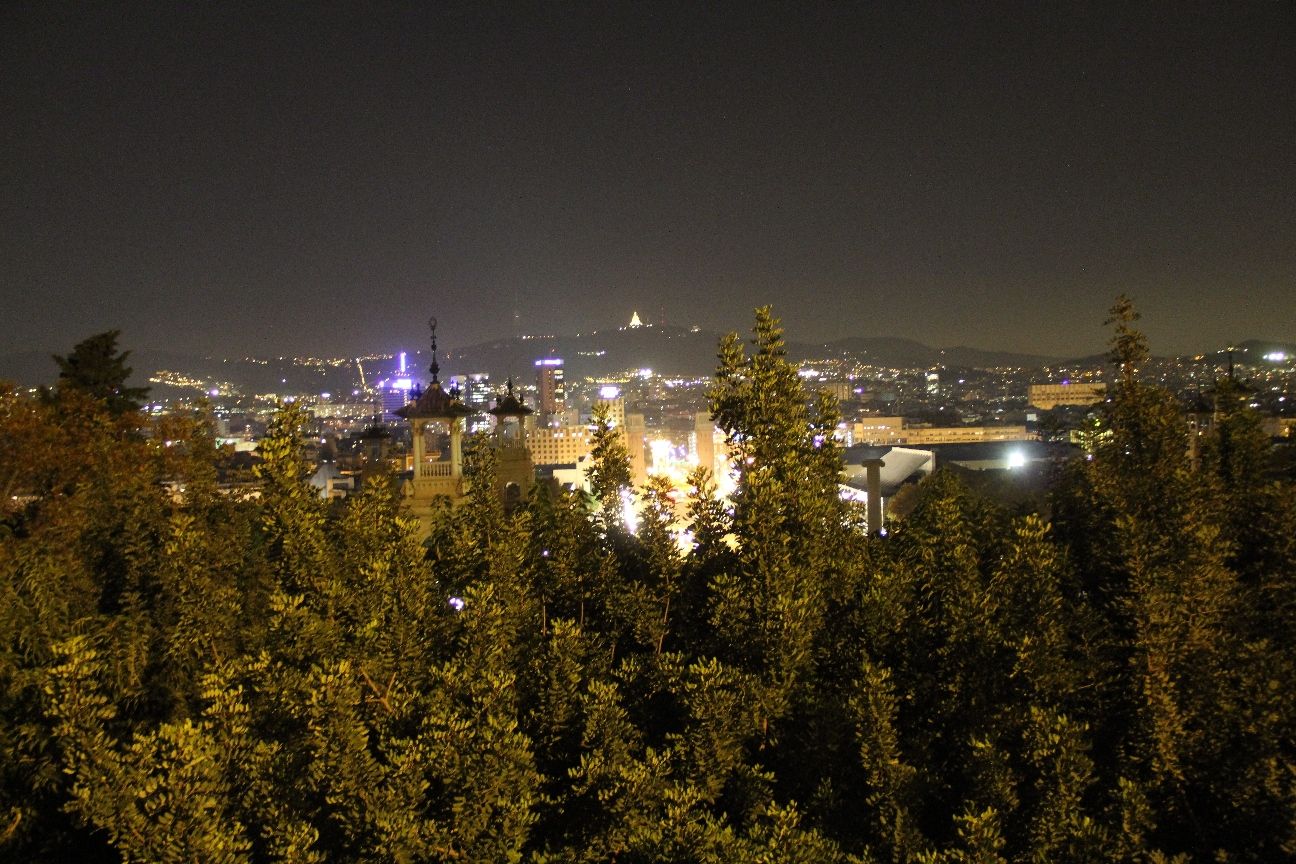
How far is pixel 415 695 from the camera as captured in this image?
5.22 m

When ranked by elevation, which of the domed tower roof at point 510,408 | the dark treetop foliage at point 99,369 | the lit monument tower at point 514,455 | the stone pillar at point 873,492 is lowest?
the stone pillar at point 873,492

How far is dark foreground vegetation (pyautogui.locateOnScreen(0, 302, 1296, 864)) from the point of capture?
456cm

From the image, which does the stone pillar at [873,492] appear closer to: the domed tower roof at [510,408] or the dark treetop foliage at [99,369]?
the domed tower roof at [510,408]

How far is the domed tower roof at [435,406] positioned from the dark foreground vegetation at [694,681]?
7481 mm

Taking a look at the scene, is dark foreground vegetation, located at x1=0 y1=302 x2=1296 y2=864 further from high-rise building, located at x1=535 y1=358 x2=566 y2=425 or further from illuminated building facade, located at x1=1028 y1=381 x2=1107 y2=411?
high-rise building, located at x1=535 y1=358 x2=566 y2=425

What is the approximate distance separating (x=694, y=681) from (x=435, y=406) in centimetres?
1232

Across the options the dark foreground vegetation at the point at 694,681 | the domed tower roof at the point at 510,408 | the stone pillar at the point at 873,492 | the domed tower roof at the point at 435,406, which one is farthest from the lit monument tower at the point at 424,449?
the stone pillar at the point at 873,492

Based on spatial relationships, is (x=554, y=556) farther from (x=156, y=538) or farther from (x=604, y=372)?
(x=604, y=372)

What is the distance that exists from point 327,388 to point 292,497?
523 feet

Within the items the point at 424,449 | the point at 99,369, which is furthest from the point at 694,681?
the point at 99,369

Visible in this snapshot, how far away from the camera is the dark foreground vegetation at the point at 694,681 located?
15.0 ft

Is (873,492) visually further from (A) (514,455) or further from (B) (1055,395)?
(B) (1055,395)

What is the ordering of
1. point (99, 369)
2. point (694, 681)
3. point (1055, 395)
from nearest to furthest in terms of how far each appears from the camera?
point (694, 681)
point (99, 369)
point (1055, 395)

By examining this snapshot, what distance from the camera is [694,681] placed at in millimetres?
5156
